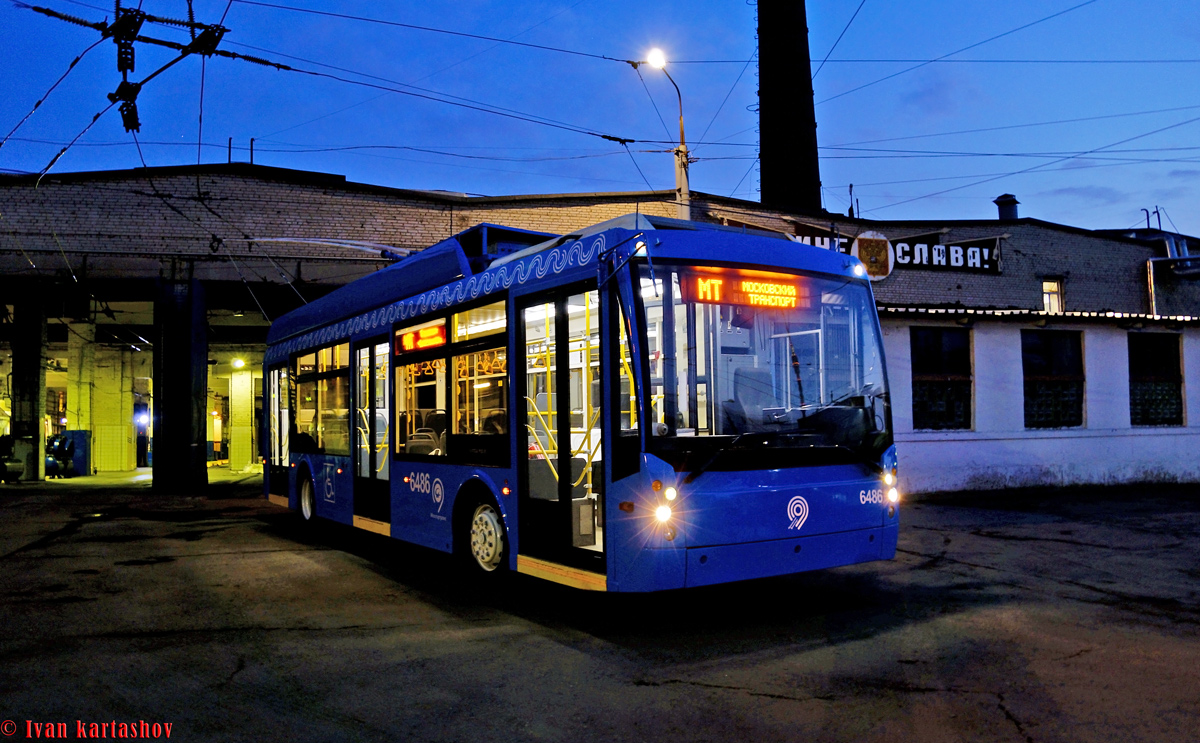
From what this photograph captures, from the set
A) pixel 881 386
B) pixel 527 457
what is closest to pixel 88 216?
pixel 527 457

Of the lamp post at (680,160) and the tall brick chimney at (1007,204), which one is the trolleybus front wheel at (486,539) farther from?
the tall brick chimney at (1007,204)

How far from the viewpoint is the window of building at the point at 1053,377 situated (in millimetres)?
17453

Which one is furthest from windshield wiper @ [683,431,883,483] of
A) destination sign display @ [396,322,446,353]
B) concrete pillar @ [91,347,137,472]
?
concrete pillar @ [91,347,137,472]

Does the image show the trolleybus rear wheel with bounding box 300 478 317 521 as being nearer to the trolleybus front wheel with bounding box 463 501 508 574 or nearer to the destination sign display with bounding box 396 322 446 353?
the destination sign display with bounding box 396 322 446 353

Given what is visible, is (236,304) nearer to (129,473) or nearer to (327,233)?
(327,233)

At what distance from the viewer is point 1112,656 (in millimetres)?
5883

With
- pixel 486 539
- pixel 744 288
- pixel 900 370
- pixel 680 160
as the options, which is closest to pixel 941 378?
pixel 900 370

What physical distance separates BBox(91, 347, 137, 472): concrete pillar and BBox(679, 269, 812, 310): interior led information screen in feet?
106

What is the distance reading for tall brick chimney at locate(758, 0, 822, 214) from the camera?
30.8 metres

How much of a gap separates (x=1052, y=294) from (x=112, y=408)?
107 ft

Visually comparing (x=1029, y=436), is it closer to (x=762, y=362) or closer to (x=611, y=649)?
(x=762, y=362)

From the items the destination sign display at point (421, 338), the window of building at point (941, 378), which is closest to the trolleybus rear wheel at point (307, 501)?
the destination sign display at point (421, 338)

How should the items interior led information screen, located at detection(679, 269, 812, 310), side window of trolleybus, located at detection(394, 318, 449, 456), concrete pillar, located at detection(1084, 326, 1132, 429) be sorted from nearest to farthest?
interior led information screen, located at detection(679, 269, 812, 310)
side window of trolleybus, located at detection(394, 318, 449, 456)
concrete pillar, located at detection(1084, 326, 1132, 429)

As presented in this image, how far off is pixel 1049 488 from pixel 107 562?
16.0 meters
